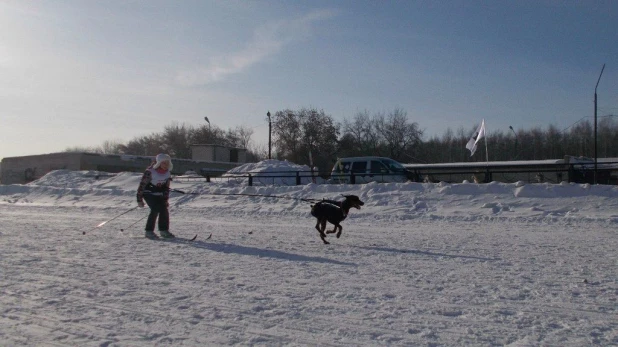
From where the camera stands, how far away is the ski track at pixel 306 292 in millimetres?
4867

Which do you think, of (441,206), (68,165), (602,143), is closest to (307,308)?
(441,206)

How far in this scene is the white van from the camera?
25.6 metres

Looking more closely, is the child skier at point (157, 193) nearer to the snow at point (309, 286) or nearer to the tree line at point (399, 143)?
the snow at point (309, 286)

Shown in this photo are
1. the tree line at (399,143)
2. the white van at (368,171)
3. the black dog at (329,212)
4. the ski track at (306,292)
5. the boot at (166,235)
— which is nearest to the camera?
the ski track at (306,292)

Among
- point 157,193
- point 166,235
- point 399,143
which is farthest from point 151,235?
point 399,143

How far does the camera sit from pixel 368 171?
27.7 m

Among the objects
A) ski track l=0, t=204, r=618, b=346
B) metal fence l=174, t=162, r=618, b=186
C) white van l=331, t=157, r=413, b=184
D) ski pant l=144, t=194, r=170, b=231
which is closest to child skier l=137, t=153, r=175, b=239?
ski pant l=144, t=194, r=170, b=231

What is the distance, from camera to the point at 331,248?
34.0ft

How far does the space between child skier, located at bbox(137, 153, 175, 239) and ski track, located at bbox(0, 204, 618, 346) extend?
0.92 metres

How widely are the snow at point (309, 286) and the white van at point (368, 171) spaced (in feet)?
34.6

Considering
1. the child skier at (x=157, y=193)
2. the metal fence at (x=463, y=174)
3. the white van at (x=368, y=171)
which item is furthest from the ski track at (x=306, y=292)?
the white van at (x=368, y=171)

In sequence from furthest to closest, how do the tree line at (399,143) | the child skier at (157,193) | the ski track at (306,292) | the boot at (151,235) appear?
1. the tree line at (399,143)
2. the child skier at (157,193)
3. the boot at (151,235)
4. the ski track at (306,292)

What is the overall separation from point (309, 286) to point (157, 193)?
638 centimetres

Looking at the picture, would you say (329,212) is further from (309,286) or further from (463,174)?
(463,174)
